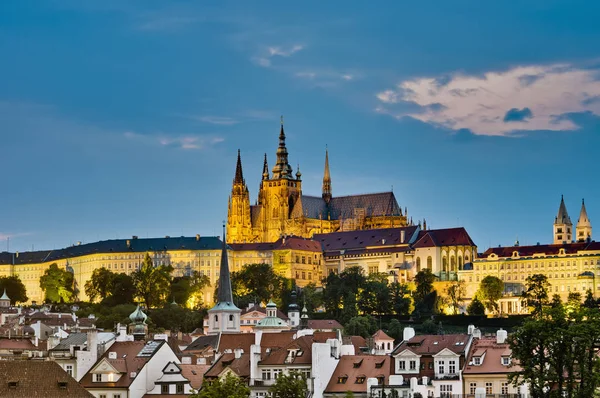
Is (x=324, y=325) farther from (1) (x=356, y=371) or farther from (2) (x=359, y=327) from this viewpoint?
(1) (x=356, y=371)

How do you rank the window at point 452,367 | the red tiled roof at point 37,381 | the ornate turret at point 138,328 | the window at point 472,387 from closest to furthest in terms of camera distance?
the red tiled roof at point 37,381, the window at point 472,387, the window at point 452,367, the ornate turret at point 138,328

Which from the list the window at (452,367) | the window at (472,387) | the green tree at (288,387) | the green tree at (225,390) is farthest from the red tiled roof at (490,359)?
the green tree at (225,390)

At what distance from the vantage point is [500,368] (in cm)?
8250

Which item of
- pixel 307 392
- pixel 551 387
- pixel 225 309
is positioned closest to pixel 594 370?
pixel 551 387

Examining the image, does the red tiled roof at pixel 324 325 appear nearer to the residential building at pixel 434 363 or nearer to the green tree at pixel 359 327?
the green tree at pixel 359 327

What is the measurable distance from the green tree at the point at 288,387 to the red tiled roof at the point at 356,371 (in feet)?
12.2

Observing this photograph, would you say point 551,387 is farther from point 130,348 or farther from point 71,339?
point 71,339

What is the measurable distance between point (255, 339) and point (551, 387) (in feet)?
106

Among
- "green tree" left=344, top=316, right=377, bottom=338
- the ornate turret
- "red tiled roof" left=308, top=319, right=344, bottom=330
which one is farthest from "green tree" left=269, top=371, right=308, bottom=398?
"green tree" left=344, top=316, right=377, bottom=338

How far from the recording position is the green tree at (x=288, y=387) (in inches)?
3201

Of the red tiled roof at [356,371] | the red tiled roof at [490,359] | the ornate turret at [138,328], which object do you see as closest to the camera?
the red tiled roof at [490,359]

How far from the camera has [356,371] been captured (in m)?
87.4

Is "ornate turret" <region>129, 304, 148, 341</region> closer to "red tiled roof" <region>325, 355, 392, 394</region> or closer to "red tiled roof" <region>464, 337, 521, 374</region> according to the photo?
"red tiled roof" <region>325, 355, 392, 394</region>

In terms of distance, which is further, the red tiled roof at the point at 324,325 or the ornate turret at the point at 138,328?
the red tiled roof at the point at 324,325
